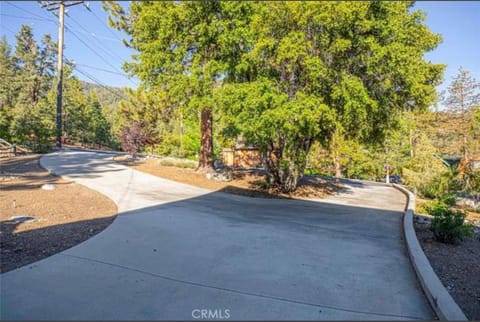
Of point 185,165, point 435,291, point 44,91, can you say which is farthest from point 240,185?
point 44,91

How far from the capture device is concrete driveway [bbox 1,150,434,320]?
8.05ft

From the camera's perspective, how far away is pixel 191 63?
791 centimetres

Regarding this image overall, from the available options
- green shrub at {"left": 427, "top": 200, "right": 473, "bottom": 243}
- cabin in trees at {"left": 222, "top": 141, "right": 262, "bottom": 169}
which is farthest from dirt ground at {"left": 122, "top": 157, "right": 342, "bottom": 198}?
cabin in trees at {"left": 222, "top": 141, "right": 262, "bottom": 169}

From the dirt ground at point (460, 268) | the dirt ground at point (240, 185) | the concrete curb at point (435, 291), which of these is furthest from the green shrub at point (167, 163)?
the concrete curb at point (435, 291)

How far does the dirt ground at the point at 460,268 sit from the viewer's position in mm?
2834

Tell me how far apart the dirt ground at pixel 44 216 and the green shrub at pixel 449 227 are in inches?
240

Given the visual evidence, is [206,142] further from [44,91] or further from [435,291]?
[44,91]

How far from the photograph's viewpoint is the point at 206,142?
12.1 m

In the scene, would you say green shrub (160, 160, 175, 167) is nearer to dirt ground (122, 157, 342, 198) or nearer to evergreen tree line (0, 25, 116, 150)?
dirt ground (122, 157, 342, 198)

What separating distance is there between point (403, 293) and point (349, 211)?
195 inches

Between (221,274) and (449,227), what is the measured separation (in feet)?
14.3

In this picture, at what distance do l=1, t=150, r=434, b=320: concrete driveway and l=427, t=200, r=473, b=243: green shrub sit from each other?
73cm

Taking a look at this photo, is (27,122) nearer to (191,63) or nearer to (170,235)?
(191,63)

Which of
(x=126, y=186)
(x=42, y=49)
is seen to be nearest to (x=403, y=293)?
A: (x=126, y=186)
